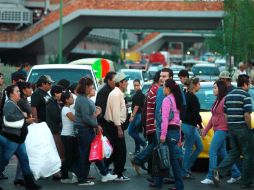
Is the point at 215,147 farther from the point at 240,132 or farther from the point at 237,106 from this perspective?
the point at 237,106

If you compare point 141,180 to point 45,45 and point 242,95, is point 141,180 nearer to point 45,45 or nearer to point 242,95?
point 242,95

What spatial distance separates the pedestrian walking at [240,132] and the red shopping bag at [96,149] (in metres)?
1.83

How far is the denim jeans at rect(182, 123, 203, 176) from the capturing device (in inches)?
598

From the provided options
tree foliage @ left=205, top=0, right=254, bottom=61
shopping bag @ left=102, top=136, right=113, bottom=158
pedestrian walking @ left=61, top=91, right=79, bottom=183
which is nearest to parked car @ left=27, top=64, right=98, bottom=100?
pedestrian walking @ left=61, top=91, right=79, bottom=183

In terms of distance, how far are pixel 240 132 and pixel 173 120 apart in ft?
4.54

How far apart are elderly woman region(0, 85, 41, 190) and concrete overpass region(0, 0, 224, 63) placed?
4269 centimetres

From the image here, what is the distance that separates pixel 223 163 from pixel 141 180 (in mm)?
1579

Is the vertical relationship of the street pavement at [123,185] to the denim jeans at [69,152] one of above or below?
below

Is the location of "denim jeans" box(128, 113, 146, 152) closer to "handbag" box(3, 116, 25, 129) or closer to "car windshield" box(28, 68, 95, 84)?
"car windshield" box(28, 68, 95, 84)

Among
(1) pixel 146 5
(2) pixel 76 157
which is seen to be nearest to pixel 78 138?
(2) pixel 76 157

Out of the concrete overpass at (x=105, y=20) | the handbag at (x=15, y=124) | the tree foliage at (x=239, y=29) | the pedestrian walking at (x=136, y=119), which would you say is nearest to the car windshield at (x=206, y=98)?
the pedestrian walking at (x=136, y=119)

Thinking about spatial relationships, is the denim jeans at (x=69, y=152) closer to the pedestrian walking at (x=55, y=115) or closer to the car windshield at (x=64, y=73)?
the pedestrian walking at (x=55, y=115)

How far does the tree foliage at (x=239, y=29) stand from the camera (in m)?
46.2

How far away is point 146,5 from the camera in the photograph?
5675 cm
